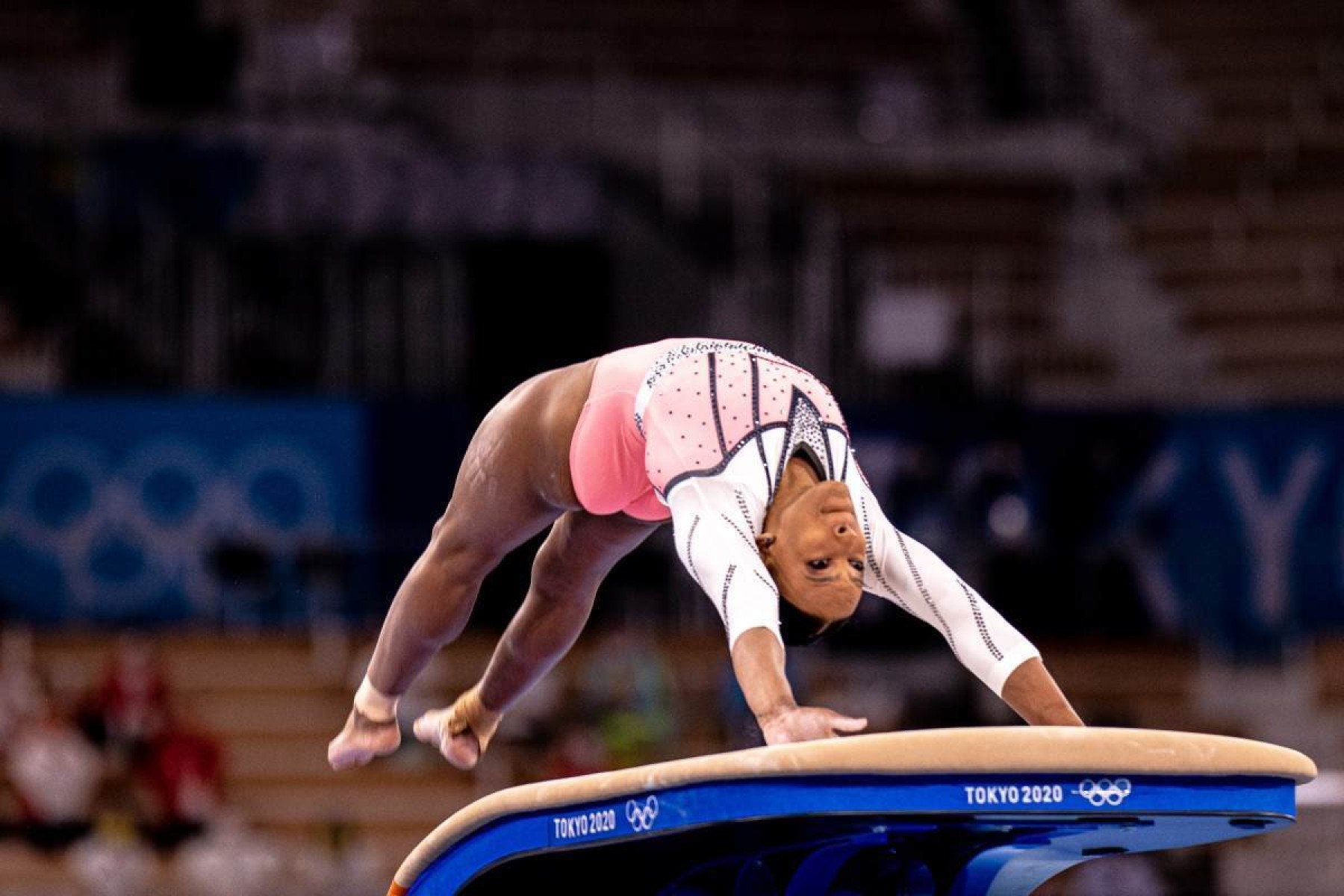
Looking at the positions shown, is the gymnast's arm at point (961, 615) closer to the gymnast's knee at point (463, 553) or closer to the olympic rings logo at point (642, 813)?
the olympic rings logo at point (642, 813)

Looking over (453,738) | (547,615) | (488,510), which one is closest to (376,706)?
(453,738)

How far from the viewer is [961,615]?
375 cm

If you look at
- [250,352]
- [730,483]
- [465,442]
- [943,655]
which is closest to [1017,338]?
[943,655]

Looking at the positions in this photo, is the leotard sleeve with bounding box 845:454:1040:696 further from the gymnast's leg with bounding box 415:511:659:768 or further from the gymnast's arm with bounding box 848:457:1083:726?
the gymnast's leg with bounding box 415:511:659:768

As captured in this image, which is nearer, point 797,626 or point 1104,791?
point 1104,791

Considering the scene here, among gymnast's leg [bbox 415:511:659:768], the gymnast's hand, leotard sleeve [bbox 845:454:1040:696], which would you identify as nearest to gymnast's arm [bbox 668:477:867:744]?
the gymnast's hand

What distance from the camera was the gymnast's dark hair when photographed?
355 cm

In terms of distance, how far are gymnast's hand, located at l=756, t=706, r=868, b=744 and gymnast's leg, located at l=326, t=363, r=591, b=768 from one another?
1068 mm

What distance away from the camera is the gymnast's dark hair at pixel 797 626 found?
355 cm

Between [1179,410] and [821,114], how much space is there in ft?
14.6

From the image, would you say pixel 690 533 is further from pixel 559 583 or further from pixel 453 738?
pixel 453 738

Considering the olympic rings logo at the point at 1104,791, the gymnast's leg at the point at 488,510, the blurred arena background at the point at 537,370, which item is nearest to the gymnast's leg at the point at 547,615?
the gymnast's leg at the point at 488,510

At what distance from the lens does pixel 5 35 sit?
1364 centimetres

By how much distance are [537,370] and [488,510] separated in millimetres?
6911
